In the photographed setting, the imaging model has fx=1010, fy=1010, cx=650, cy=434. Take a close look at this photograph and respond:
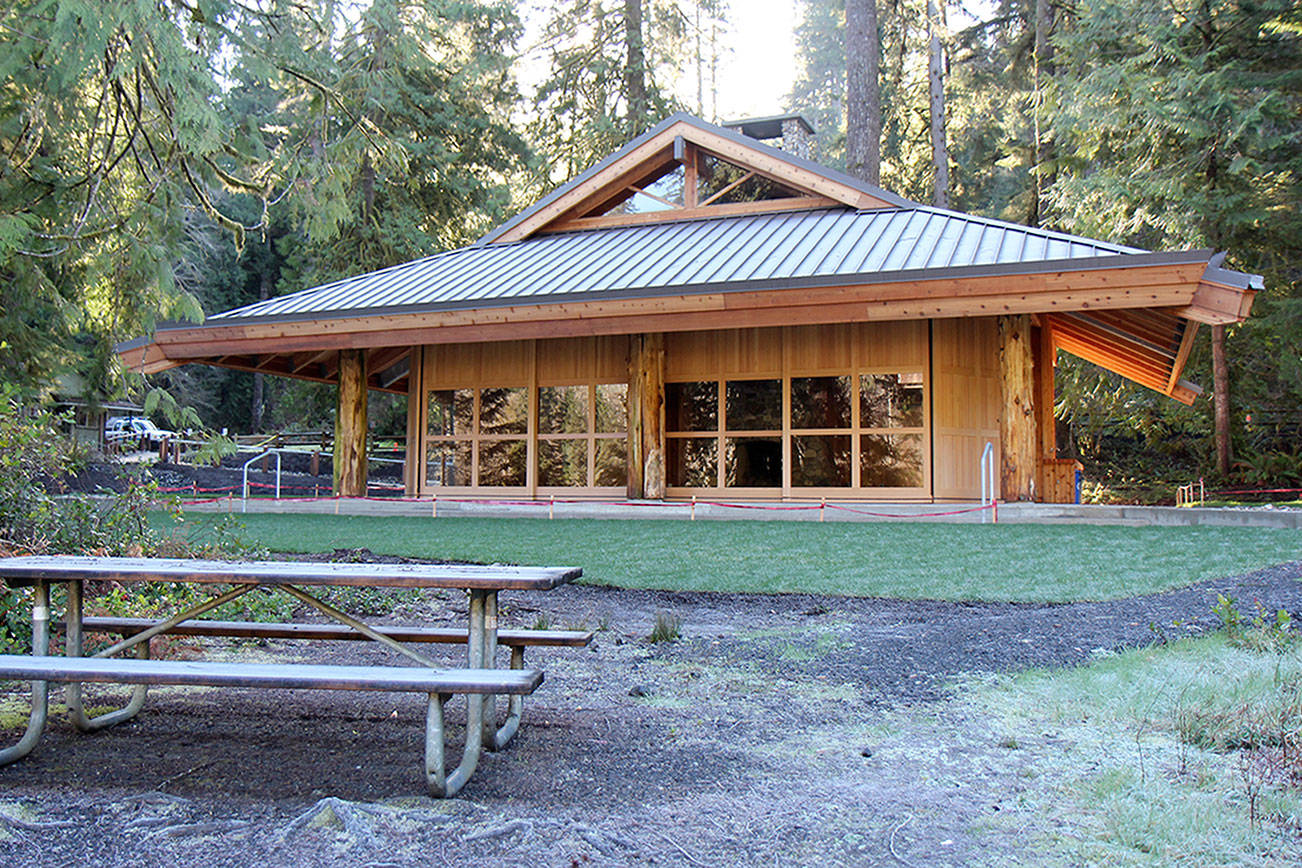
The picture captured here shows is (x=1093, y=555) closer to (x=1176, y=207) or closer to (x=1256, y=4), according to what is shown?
(x=1176, y=207)

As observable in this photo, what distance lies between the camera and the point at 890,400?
1452cm

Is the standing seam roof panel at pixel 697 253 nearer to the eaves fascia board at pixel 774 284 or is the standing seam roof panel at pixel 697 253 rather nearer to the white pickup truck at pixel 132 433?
the eaves fascia board at pixel 774 284

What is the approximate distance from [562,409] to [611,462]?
126cm

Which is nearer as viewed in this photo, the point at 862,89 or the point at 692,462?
the point at 692,462

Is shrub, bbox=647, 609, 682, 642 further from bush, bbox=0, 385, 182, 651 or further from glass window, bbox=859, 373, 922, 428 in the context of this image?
glass window, bbox=859, 373, 922, 428

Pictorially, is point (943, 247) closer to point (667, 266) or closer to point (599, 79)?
point (667, 266)

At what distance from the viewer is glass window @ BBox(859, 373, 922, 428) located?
14.4m

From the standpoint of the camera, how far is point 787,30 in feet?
201

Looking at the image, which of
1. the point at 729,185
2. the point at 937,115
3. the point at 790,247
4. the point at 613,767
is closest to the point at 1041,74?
the point at 937,115

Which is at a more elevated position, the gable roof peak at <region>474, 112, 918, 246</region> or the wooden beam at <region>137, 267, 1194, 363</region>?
the gable roof peak at <region>474, 112, 918, 246</region>

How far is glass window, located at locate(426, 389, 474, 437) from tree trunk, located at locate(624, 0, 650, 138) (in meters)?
11.9

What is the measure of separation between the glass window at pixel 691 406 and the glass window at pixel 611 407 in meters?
0.74

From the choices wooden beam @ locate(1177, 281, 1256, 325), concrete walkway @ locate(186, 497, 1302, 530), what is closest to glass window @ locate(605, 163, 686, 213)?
concrete walkway @ locate(186, 497, 1302, 530)

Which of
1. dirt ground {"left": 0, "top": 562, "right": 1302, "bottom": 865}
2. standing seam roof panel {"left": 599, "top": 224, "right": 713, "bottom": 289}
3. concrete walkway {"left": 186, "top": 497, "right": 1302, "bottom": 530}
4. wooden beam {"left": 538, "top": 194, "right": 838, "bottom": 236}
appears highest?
wooden beam {"left": 538, "top": 194, "right": 838, "bottom": 236}
